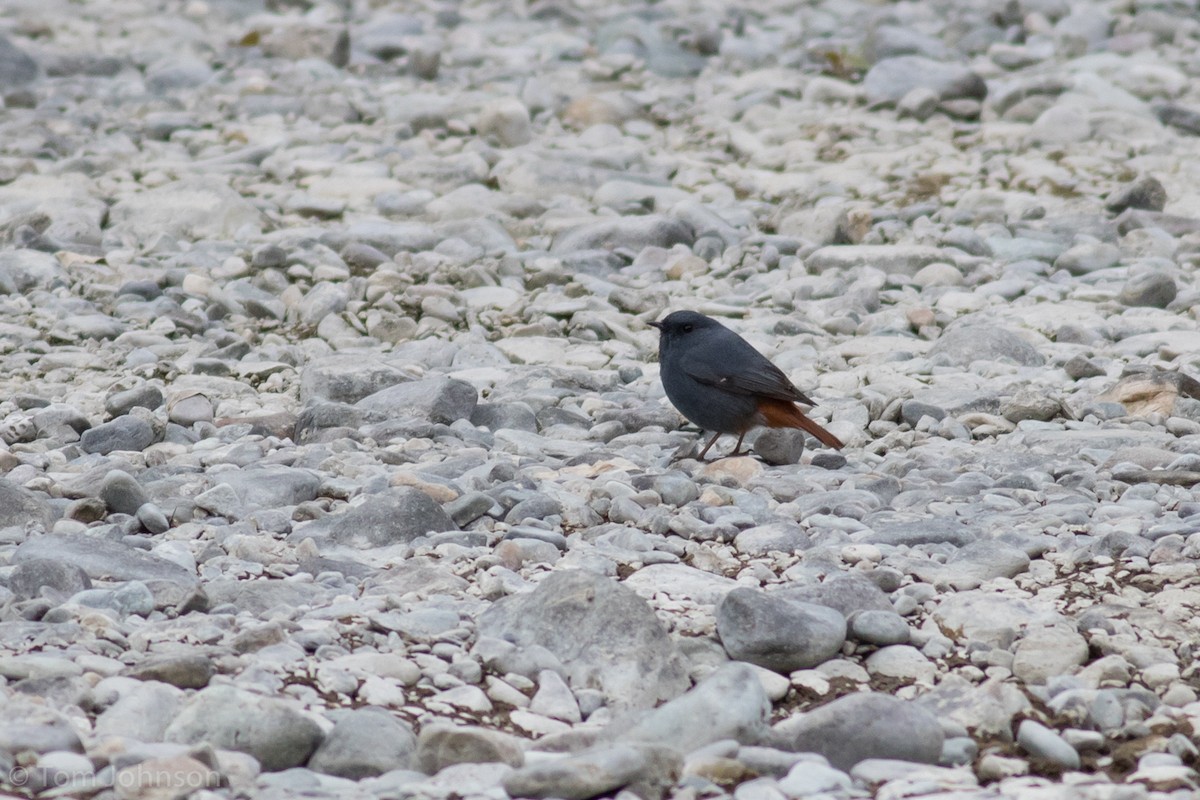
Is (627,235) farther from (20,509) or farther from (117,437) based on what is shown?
(20,509)

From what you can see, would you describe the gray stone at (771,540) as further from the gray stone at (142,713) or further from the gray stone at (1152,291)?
the gray stone at (1152,291)

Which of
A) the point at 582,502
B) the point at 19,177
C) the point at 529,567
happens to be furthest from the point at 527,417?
the point at 19,177

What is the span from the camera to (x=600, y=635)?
138 inches

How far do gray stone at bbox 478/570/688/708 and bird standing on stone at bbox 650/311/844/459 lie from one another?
181 centimetres

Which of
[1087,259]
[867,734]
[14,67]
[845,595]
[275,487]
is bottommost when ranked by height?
[1087,259]

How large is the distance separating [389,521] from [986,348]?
300cm

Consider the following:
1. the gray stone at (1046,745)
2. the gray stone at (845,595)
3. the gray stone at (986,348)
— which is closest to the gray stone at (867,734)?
the gray stone at (1046,745)

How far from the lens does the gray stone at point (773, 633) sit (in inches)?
140

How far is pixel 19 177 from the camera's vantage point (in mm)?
8688

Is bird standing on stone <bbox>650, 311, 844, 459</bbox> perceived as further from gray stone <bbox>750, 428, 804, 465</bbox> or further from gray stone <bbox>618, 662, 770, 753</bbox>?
gray stone <bbox>618, 662, 770, 753</bbox>

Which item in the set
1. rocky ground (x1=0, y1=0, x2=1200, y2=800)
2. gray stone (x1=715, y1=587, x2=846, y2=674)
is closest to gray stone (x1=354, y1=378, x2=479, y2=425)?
rocky ground (x1=0, y1=0, x2=1200, y2=800)

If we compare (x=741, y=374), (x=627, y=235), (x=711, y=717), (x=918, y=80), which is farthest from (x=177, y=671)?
(x=918, y=80)

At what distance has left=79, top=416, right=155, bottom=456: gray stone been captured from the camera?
17.5 ft

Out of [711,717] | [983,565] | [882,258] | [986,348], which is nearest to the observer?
[711,717]
